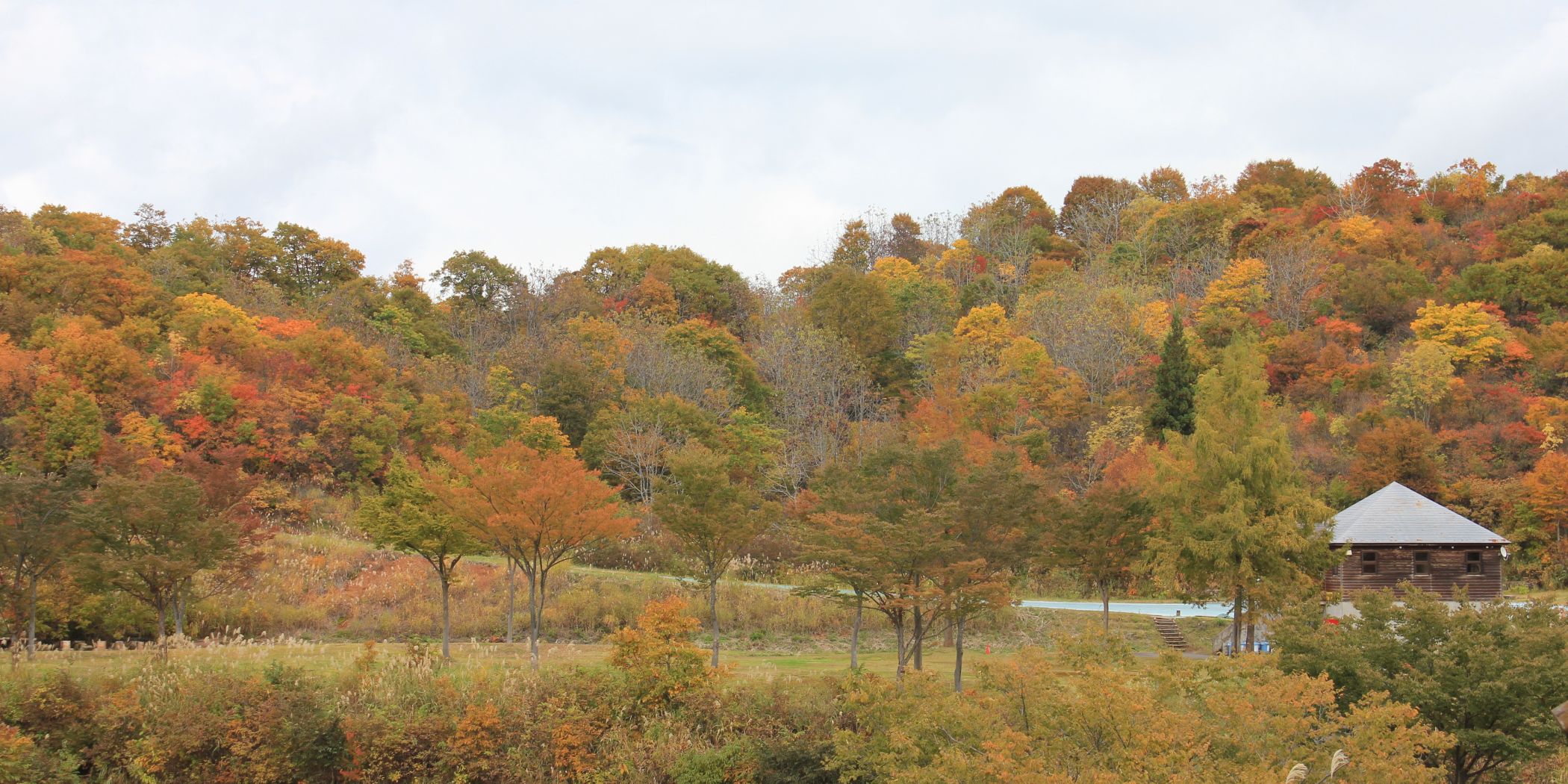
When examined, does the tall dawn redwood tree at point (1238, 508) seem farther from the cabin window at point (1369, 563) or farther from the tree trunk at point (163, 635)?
the tree trunk at point (163, 635)

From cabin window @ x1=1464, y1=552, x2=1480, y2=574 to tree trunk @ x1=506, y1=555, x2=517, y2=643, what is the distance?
25.8m

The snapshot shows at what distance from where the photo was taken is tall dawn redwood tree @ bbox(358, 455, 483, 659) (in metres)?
20.9

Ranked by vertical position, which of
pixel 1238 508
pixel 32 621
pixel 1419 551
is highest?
pixel 1238 508

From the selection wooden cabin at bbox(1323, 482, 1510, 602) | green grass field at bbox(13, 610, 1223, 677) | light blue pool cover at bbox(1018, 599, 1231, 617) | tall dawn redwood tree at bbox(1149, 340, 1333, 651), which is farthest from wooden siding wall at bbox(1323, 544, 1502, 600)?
green grass field at bbox(13, 610, 1223, 677)

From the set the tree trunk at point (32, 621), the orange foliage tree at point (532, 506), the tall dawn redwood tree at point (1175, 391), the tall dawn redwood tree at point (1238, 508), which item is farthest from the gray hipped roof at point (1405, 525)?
the tree trunk at point (32, 621)

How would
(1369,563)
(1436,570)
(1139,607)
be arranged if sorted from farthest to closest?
1. (1139,607)
2. (1369,563)
3. (1436,570)

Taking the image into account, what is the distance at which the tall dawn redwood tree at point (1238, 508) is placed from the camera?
22.7 metres

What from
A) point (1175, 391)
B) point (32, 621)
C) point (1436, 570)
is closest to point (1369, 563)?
point (1436, 570)

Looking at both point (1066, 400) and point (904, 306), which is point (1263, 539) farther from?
point (904, 306)

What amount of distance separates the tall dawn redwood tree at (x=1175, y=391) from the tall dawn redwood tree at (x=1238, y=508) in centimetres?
1288

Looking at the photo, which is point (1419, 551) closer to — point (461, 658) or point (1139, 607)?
point (1139, 607)

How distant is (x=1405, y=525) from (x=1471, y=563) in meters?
2.15

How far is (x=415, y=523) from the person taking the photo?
20.9 meters

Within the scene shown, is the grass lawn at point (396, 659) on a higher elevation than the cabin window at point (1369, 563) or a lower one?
lower
